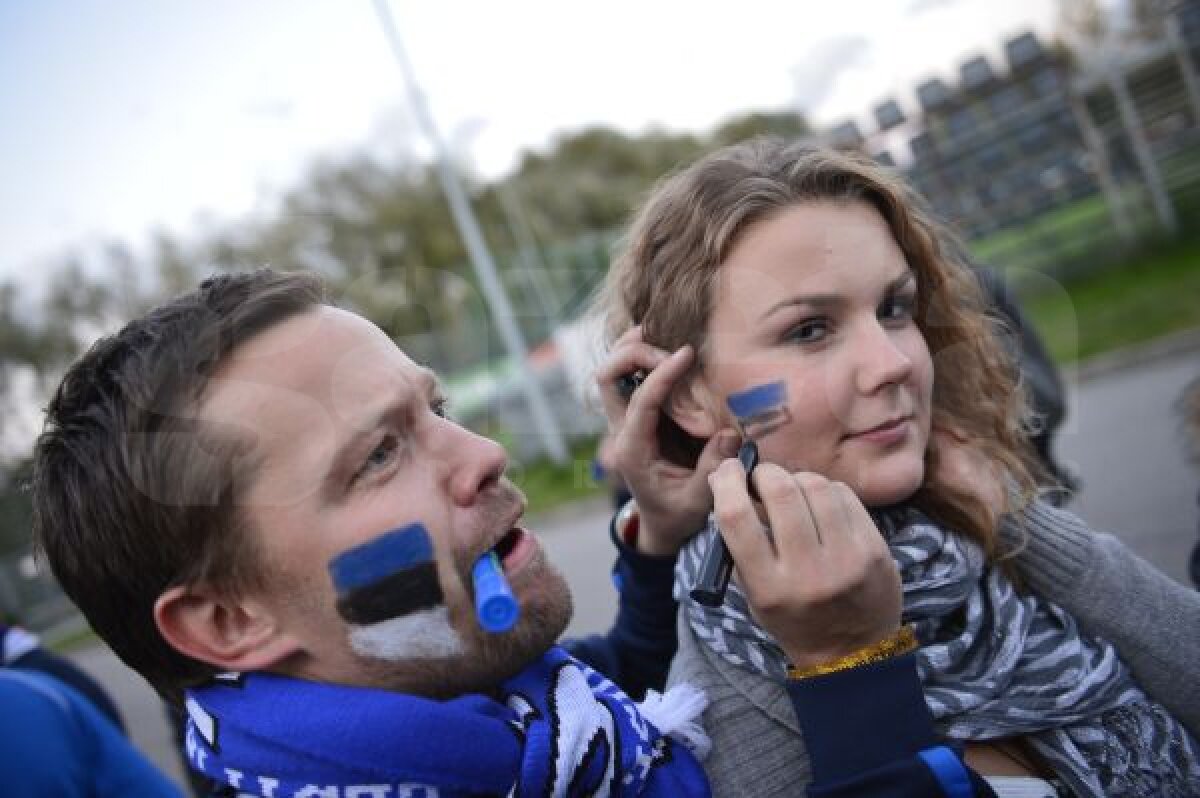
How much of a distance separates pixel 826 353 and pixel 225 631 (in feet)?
3.53

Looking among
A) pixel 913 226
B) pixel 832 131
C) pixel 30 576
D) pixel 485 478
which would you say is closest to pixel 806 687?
pixel 485 478

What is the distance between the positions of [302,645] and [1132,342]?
27.3 feet

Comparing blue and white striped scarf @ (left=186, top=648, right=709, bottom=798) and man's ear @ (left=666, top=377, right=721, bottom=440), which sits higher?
man's ear @ (left=666, top=377, right=721, bottom=440)

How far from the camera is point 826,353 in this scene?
1467 mm

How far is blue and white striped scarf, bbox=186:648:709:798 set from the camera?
1135mm

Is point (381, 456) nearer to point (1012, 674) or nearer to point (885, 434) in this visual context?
point (885, 434)

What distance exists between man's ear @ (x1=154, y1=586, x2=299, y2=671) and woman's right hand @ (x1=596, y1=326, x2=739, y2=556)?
73 cm

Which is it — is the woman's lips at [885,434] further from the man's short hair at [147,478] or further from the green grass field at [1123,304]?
the green grass field at [1123,304]

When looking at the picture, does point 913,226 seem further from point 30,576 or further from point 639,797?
point 30,576

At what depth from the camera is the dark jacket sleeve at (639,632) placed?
5.99ft

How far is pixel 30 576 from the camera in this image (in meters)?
19.1

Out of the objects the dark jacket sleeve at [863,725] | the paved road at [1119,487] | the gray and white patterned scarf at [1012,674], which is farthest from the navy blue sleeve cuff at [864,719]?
the paved road at [1119,487]

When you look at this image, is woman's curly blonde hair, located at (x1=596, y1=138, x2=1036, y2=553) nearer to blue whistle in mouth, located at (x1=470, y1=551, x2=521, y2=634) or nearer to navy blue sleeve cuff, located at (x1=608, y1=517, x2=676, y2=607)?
navy blue sleeve cuff, located at (x1=608, y1=517, x2=676, y2=607)

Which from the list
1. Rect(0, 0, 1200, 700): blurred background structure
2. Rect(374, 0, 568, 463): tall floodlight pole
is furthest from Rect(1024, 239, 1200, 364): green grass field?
Rect(374, 0, 568, 463): tall floodlight pole
